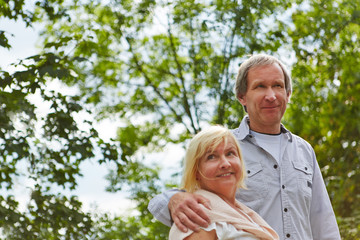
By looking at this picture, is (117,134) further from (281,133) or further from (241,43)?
(281,133)

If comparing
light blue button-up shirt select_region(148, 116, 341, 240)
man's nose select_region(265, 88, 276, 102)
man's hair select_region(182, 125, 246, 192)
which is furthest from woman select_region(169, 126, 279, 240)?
man's nose select_region(265, 88, 276, 102)

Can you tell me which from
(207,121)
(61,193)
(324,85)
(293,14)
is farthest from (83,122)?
(324,85)

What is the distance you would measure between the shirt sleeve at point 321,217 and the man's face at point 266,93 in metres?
0.39

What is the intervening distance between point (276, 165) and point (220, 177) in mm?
A: 589

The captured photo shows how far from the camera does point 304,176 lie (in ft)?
7.29

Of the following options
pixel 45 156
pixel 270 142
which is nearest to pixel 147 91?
pixel 45 156

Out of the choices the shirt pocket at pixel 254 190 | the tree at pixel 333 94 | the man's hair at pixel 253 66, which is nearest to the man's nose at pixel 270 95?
the man's hair at pixel 253 66

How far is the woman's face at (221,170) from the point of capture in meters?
1.68

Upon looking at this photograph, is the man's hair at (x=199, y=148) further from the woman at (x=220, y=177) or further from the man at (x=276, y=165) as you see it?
the man at (x=276, y=165)

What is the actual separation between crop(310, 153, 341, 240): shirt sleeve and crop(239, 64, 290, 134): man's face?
0.39 m

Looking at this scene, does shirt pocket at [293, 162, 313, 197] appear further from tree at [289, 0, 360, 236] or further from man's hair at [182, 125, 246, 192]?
tree at [289, 0, 360, 236]

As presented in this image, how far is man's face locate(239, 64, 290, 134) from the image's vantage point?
2.17 metres

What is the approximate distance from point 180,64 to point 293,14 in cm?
162

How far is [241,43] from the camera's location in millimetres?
5883
